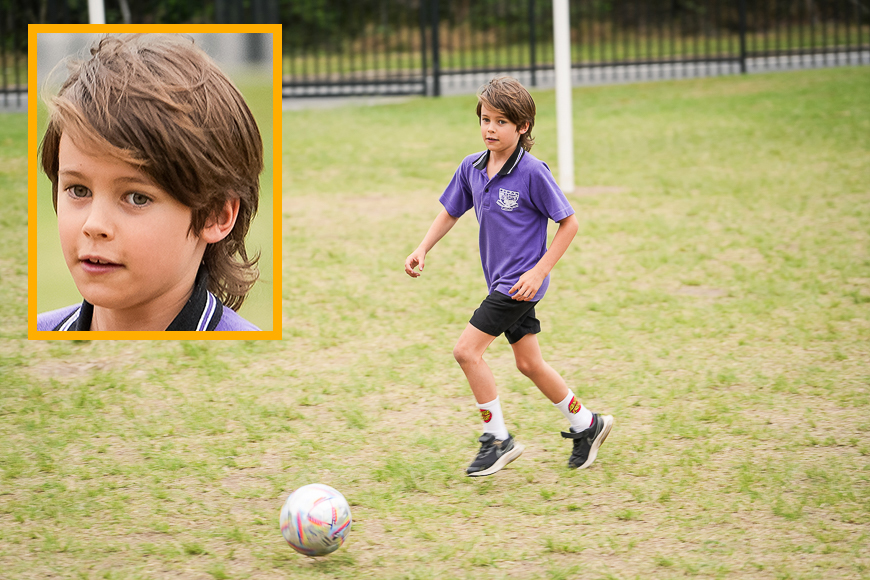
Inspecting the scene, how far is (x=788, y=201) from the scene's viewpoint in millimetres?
9438

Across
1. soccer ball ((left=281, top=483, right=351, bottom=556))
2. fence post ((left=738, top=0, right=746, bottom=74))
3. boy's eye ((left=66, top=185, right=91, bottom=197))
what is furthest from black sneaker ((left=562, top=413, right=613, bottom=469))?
fence post ((left=738, top=0, right=746, bottom=74))

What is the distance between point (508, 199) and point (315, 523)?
1449 mm

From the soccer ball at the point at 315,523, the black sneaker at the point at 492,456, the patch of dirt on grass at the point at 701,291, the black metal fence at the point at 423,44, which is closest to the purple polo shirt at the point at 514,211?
the black sneaker at the point at 492,456

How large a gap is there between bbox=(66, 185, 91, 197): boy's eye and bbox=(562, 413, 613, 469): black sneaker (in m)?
2.26

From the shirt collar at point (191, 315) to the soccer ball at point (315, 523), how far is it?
2.34 ft

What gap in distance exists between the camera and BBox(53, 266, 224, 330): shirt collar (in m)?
3.11

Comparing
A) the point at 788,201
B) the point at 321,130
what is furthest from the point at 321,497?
the point at 321,130

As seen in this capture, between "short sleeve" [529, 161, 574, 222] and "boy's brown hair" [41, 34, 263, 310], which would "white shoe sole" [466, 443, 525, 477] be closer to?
"short sleeve" [529, 161, 574, 222]

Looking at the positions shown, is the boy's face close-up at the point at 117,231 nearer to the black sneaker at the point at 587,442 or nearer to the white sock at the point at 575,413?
the white sock at the point at 575,413

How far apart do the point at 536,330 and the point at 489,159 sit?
0.74m

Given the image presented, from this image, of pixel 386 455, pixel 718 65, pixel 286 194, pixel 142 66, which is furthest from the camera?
pixel 718 65

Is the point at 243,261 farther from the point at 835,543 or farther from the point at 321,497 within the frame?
the point at 835,543

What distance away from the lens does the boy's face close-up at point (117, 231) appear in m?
2.83

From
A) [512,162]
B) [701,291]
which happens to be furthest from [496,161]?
[701,291]
